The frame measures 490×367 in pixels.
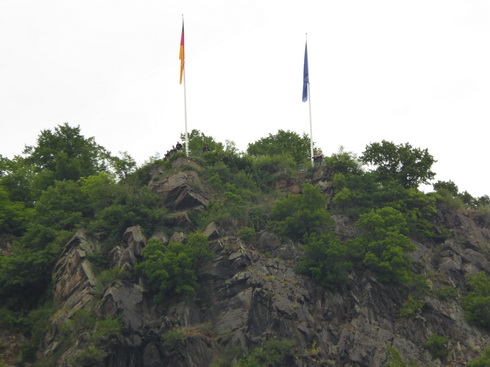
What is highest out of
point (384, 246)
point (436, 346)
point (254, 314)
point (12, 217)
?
point (12, 217)

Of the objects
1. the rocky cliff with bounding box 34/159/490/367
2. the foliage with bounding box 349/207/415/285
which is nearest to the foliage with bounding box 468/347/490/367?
the rocky cliff with bounding box 34/159/490/367

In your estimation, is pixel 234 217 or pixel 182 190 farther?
pixel 182 190

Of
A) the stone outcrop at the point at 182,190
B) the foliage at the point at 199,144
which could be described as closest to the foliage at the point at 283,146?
the foliage at the point at 199,144

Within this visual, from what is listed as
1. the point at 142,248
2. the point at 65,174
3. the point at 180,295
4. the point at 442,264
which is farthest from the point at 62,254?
the point at 442,264

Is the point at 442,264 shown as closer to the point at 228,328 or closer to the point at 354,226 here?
the point at 354,226

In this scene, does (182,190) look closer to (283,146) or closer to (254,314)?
(254,314)

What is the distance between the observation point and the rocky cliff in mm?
36438

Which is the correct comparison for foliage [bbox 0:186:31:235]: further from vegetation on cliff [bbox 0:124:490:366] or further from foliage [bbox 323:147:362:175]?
foliage [bbox 323:147:362:175]

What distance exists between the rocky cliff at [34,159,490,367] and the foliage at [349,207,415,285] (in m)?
0.95

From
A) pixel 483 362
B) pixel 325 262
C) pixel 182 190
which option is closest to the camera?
pixel 483 362

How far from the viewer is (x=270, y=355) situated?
117 feet

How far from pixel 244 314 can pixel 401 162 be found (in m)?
24.5

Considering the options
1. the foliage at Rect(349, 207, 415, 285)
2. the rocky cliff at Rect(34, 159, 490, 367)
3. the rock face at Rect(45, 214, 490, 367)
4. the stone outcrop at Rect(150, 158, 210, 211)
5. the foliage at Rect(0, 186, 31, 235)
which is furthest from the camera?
the foliage at Rect(0, 186, 31, 235)

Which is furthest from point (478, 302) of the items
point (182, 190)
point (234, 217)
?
point (182, 190)
